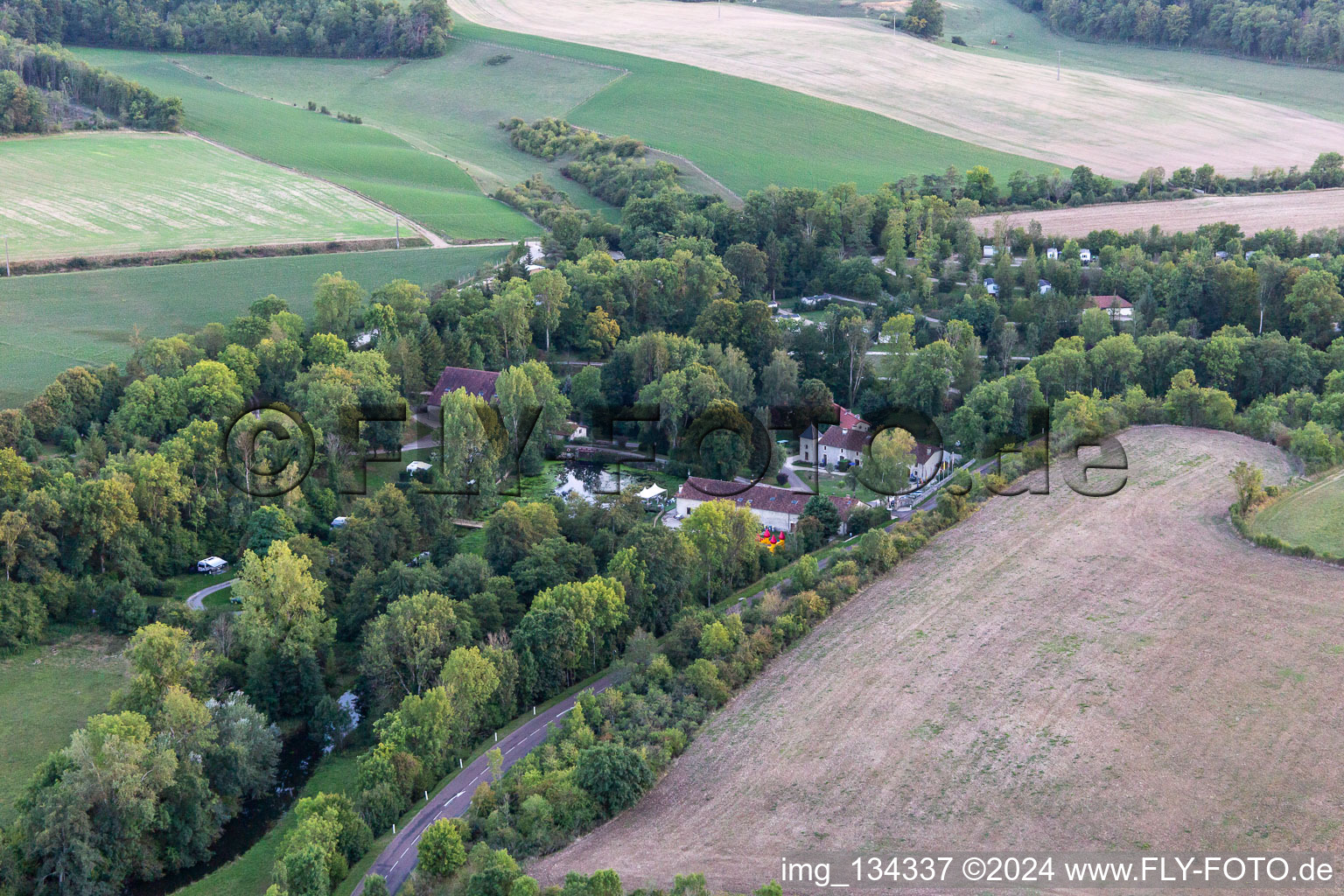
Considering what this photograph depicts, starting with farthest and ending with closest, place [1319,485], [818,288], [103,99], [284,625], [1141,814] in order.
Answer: [103,99]
[818,288]
[1319,485]
[284,625]
[1141,814]

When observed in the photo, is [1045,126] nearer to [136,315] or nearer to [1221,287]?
[1221,287]

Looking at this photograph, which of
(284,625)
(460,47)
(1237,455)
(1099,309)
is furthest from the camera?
(460,47)

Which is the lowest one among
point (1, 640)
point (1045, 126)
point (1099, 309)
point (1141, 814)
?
point (1, 640)

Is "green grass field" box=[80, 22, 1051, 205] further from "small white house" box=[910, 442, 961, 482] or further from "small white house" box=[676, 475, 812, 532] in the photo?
"small white house" box=[676, 475, 812, 532]

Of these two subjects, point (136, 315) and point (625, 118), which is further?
point (625, 118)

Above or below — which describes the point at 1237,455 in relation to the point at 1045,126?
below

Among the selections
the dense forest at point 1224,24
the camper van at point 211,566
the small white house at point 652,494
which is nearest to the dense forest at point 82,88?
the camper van at point 211,566

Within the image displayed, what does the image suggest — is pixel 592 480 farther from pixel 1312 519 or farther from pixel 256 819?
pixel 1312 519

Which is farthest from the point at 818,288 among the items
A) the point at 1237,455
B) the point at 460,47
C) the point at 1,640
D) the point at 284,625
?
the point at 460,47
